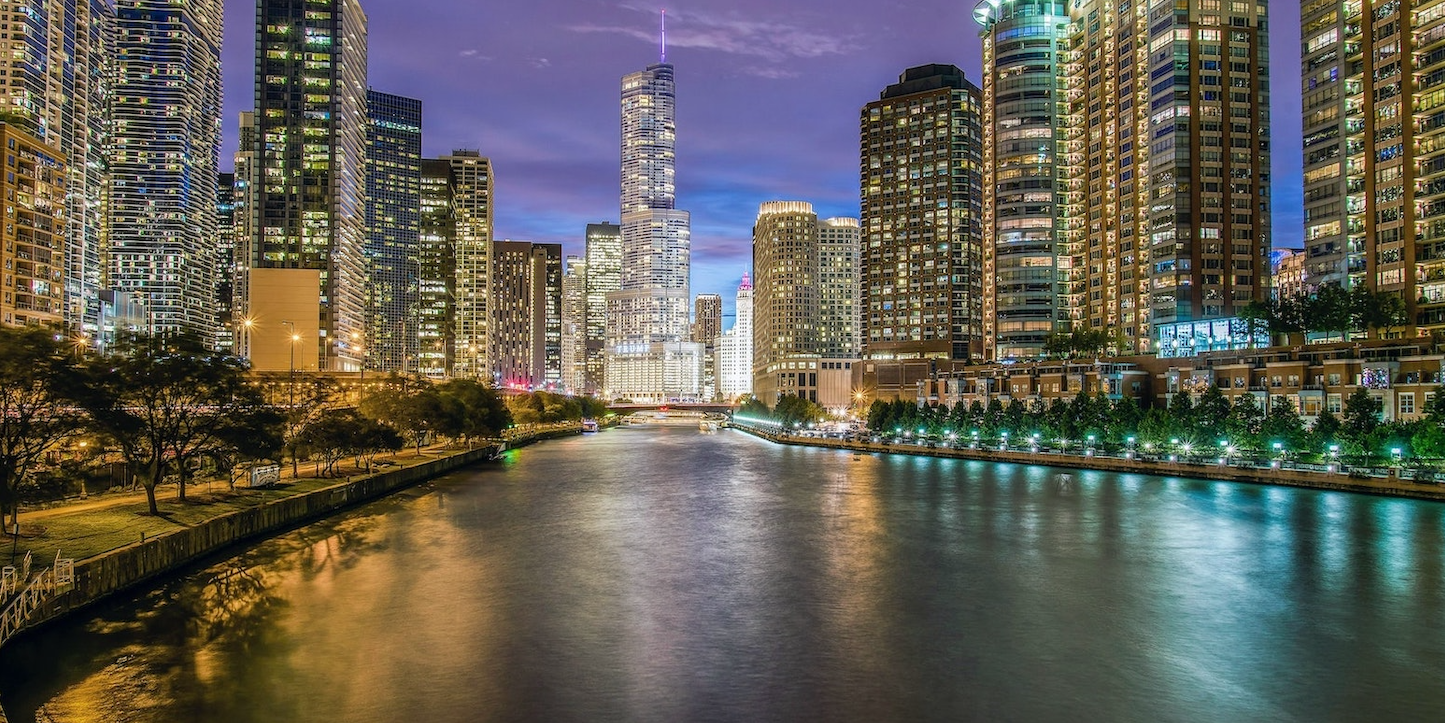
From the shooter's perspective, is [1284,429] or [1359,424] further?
[1284,429]

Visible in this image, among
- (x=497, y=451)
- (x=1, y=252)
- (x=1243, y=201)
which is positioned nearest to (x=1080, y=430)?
(x=1243, y=201)

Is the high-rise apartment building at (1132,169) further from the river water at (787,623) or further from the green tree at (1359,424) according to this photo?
the river water at (787,623)

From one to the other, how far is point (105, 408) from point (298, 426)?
3449 centimetres

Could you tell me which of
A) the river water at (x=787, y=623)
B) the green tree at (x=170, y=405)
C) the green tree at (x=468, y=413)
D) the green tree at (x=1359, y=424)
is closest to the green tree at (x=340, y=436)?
the river water at (x=787, y=623)

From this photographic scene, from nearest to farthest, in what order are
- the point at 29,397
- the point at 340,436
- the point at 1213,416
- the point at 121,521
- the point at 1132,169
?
the point at 29,397 → the point at 121,521 → the point at 340,436 → the point at 1213,416 → the point at 1132,169

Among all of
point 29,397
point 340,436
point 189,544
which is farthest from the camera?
point 340,436

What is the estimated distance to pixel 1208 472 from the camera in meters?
94.9

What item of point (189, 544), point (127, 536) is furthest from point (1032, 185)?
point (127, 536)

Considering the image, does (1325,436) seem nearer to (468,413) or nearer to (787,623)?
(787,623)

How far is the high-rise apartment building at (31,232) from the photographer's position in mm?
141750

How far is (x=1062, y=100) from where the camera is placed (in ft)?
638

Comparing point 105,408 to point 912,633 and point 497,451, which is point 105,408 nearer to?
point 912,633

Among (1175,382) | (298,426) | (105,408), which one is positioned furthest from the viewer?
(1175,382)

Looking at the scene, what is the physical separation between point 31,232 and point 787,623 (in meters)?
155
